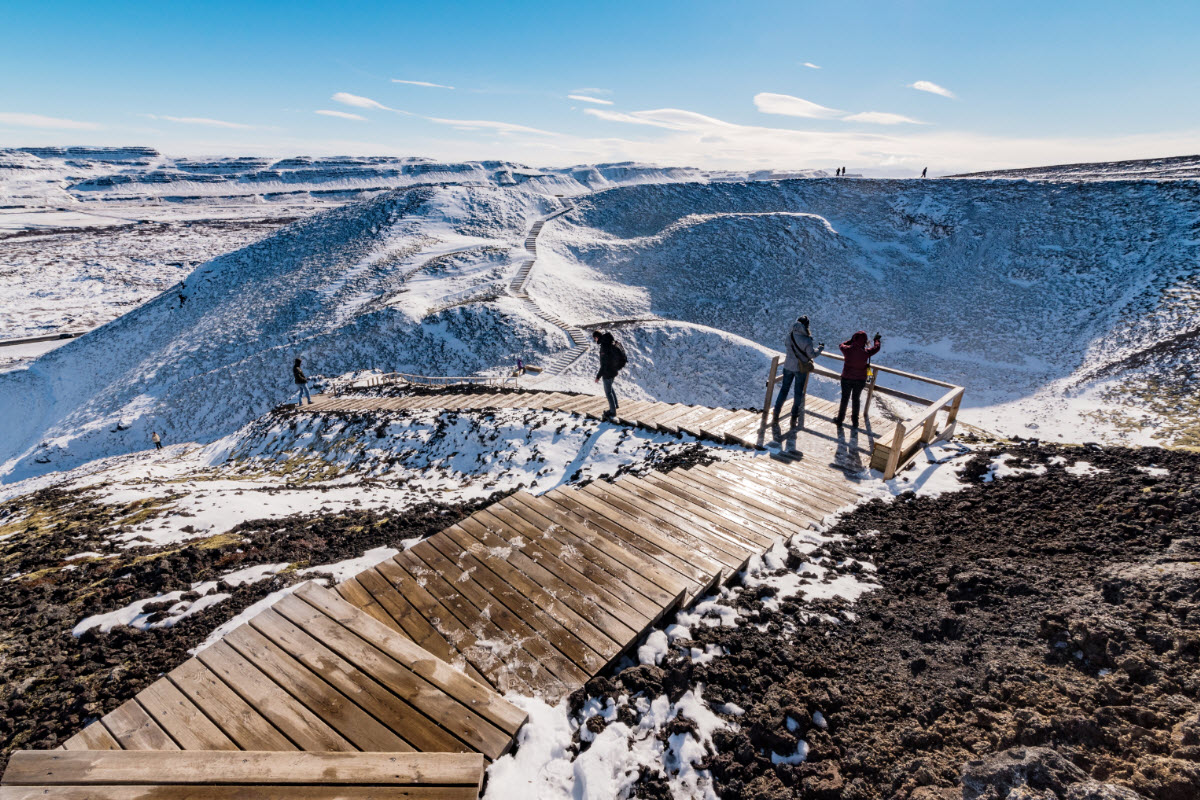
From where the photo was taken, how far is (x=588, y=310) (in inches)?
1218

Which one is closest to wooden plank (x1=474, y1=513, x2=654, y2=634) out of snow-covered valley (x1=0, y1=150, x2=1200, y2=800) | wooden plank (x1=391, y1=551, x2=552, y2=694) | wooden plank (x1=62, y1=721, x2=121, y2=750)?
snow-covered valley (x1=0, y1=150, x2=1200, y2=800)

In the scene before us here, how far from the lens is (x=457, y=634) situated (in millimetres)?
4188

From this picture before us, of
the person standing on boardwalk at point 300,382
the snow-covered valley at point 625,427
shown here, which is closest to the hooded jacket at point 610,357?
the snow-covered valley at point 625,427

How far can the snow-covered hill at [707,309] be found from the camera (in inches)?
865

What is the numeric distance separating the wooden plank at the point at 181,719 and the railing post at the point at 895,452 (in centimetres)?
899

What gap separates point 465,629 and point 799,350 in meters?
8.16

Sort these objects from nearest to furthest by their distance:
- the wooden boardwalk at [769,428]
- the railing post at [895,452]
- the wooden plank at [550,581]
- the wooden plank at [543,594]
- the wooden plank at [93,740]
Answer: the wooden plank at [93,740], the wooden plank at [543,594], the wooden plank at [550,581], the railing post at [895,452], the wooden boardwalk at [769,428]

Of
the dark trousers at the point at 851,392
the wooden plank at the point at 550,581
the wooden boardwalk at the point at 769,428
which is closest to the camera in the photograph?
the wooden plank at the point at 550,581

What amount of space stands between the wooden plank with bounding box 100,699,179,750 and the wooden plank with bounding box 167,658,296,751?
0.22 meters

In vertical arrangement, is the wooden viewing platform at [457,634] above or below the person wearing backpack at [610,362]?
below

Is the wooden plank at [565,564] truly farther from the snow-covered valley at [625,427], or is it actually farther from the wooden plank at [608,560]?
the snow-covered valley at [625,427]

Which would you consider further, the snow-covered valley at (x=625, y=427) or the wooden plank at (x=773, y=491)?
the wooden plank at (x=773, y=491)

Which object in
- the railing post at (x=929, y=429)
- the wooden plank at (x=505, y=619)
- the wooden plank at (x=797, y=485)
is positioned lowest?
the wooden plank at (x=797, y=485)

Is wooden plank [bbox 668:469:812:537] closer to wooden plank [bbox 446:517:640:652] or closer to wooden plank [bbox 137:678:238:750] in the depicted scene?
wooden plank [bbox 446:517:640:652]
